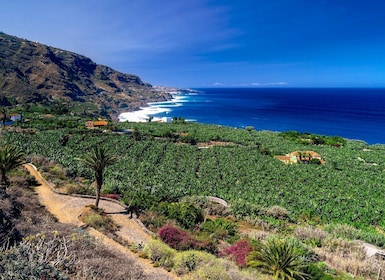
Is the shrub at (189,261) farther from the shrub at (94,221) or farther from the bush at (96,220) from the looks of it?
the shrub at (94,221)

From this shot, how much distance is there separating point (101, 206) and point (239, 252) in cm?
1182

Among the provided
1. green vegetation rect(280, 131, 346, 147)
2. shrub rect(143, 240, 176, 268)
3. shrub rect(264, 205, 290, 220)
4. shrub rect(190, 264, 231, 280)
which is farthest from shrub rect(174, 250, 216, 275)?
green vegetation rect(280, 131, 346, 147)

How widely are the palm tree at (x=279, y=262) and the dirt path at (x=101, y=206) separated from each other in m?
4.59

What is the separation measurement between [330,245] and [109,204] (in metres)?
16.8

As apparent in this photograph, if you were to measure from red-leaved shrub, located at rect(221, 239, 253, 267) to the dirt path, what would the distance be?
13.2 feet

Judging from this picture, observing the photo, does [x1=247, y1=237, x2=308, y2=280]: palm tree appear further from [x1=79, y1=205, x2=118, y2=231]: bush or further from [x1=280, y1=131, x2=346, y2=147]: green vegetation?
[x1=280, y1=131, x2=346, y2=147]: green vegetation

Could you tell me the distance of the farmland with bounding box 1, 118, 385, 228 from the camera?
29.1m

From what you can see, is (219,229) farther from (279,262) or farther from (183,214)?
(279,262)

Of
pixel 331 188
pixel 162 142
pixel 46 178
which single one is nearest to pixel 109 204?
pixel 46 178

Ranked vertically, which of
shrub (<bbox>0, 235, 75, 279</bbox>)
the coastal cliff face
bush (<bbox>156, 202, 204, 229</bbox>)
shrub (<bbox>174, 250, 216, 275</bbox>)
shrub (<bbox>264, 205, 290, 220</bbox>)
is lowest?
shrub (<bbox>264, 205, 290, 220</bbox>)

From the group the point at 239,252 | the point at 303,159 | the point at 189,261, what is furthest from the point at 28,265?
the point at 303,159

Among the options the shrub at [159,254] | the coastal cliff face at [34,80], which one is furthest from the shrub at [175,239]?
the coastal cliff face at [34,80]

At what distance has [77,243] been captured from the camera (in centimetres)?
1002

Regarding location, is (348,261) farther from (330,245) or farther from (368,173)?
(368,173)
